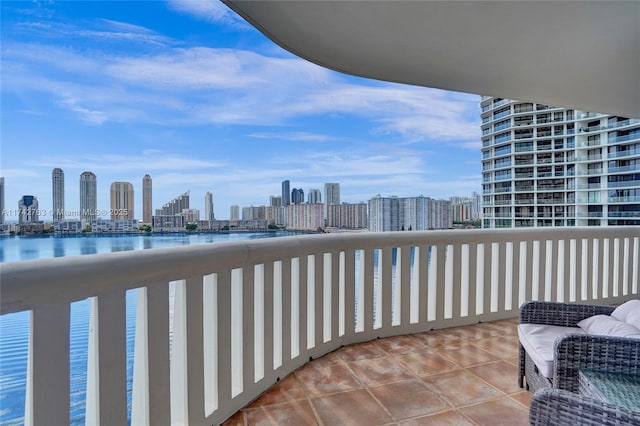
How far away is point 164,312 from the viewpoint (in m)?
1.58

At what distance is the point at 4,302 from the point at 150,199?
81 centimetres

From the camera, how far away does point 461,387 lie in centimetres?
241

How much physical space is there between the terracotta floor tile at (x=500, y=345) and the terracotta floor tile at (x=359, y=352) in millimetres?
924

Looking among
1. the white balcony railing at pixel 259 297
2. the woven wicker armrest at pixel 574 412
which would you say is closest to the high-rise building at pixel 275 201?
the white balcony railing at pixel 259 297

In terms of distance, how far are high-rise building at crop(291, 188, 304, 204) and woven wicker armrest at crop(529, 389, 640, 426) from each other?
6.50 feet

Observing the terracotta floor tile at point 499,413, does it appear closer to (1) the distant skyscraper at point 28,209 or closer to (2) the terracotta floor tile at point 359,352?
(2) the terracotta floor tile at point 359,352

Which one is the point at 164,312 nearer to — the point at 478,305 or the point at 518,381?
the point at 518,381

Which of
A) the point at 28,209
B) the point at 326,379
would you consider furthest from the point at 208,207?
the point at 326,379

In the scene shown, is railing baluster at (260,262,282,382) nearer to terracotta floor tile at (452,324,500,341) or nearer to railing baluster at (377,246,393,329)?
railing baluster at (377,246,393,329)

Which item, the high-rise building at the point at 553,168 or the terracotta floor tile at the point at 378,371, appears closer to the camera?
the terracotta floor tile at the point at 378,371

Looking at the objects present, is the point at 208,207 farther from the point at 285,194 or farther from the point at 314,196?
the point at 314,196

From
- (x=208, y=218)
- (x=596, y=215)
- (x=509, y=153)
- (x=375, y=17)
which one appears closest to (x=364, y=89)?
(x=375, y=17)

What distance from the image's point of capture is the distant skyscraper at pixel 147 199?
66.5 inches

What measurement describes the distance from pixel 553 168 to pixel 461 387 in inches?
133
